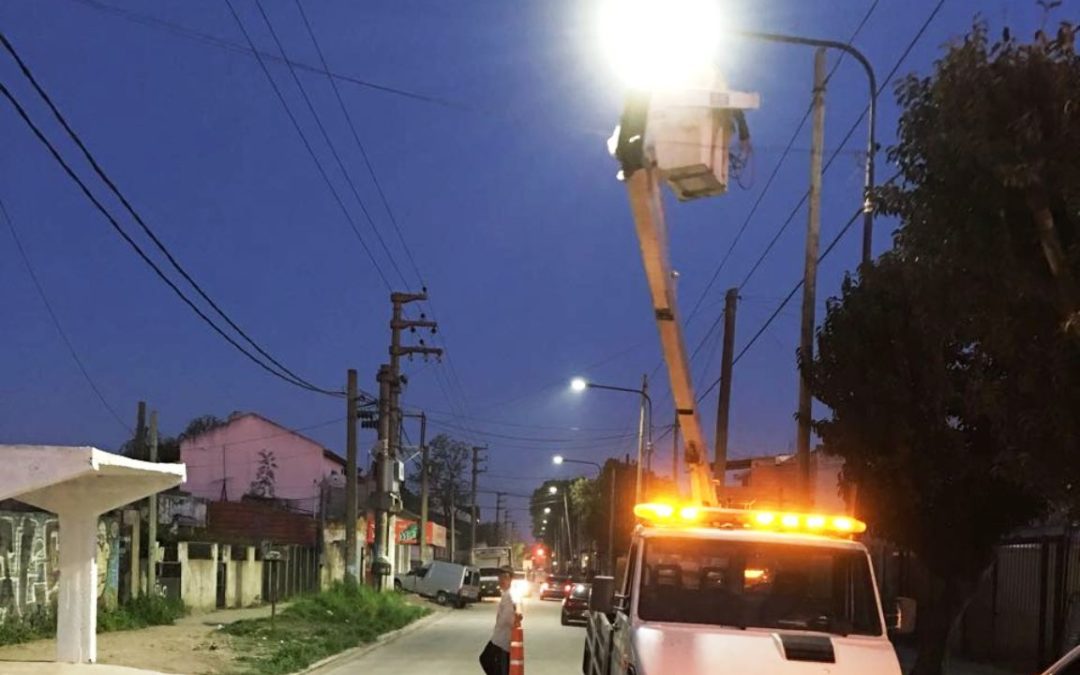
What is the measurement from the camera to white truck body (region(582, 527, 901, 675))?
678 centimetres

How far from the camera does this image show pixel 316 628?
79.5 ft

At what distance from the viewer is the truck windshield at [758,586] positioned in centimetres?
743

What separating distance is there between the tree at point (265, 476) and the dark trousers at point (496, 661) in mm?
56231

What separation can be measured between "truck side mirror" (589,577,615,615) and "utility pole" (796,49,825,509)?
24.9 feet

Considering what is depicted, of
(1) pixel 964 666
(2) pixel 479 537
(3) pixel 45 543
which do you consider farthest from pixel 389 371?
(2) pixel 479 537

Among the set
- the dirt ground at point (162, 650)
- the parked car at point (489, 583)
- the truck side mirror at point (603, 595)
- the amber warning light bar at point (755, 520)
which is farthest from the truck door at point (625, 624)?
the parked car at point (489, 583)

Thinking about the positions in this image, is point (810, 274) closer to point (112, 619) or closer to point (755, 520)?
point (755, 520)

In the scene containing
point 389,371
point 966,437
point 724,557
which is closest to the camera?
point 724,557

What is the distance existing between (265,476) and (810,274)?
5554 centimetres

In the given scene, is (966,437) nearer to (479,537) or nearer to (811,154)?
(811,154)

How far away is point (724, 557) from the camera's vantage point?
301 inches

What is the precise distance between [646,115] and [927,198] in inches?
112

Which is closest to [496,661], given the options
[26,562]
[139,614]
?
[26,562]

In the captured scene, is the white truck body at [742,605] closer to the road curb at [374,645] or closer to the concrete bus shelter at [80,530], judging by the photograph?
the concrete bus shelter at [80,530]
